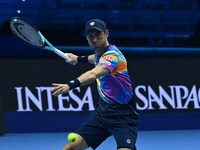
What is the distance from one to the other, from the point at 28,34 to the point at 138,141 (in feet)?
8.82

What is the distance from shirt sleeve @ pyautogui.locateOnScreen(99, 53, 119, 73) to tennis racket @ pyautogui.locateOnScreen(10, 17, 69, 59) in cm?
90

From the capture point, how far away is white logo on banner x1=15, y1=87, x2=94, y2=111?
6297 millimetres

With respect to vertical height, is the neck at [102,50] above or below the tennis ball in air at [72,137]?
above

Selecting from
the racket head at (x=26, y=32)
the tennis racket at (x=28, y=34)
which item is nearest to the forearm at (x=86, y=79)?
the tennis racket at (x=28, y=34)

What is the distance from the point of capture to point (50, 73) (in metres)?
6.35

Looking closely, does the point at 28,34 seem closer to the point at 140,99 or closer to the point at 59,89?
the point at 59,89

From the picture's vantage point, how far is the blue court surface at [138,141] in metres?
5.45

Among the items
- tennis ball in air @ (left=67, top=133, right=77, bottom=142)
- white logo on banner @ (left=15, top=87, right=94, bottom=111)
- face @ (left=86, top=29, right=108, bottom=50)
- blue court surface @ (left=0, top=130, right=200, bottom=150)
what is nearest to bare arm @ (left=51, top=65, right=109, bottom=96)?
face @ (left=86, top=29, right=108, bottom=50)

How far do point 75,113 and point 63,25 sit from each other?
4859 mm

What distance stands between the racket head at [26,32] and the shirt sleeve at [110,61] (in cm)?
108

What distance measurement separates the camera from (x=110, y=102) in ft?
11.5

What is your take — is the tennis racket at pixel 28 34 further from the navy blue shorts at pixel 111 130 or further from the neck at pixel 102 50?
the navy blue shorts at pixel 111 130

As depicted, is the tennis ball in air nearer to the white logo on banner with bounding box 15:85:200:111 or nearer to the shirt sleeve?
the shirt sleeve

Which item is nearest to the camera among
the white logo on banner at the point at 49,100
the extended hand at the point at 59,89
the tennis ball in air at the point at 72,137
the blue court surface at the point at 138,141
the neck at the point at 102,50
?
the extended hand at the point at 59,89
